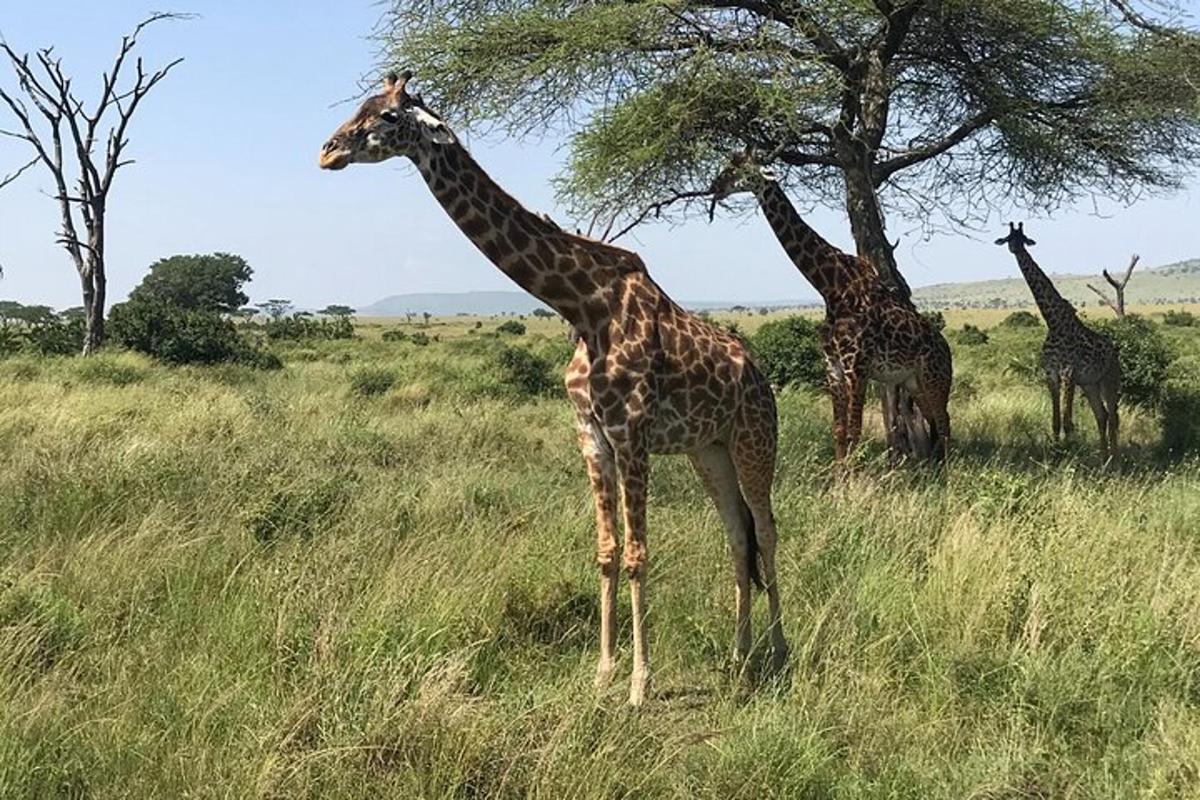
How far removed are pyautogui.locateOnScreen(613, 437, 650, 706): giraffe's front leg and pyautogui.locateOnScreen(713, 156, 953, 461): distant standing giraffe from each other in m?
4.26

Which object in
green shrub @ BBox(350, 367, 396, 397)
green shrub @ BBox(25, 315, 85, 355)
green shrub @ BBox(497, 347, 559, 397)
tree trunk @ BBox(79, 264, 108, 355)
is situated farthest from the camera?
green shrub @ BBox(25, 315, 85, 355)

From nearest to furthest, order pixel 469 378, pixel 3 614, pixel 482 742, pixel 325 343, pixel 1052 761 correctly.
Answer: pixel 482 742 < pixel 1052 761 < pixel 3 614 < pixel 469 378 < pixel 325 343

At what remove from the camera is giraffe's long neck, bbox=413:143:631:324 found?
439cm

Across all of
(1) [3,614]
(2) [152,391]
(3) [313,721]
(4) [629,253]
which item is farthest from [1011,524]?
(2) [152,391]

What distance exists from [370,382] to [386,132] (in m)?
12.8

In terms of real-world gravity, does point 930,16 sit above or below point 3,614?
above

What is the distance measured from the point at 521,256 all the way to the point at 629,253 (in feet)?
1.79

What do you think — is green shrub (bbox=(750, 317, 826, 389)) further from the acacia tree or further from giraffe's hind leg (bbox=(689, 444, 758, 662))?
giraffe's hind leg (bbox=(689, 444, 758, 662))

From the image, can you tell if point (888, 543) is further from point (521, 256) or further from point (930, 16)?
point (930, 16)

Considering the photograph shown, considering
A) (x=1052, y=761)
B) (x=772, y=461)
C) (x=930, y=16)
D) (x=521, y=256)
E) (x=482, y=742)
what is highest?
(x=930, y=16)

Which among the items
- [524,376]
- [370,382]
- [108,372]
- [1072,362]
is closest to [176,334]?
[108,372]

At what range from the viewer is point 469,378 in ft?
57.0

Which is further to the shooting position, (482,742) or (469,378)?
(469,378)

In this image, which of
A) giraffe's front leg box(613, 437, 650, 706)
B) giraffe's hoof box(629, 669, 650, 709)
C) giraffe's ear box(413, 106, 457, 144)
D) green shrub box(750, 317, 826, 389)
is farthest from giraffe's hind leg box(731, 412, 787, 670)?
green shrub box(750, 317, 826, 389)
